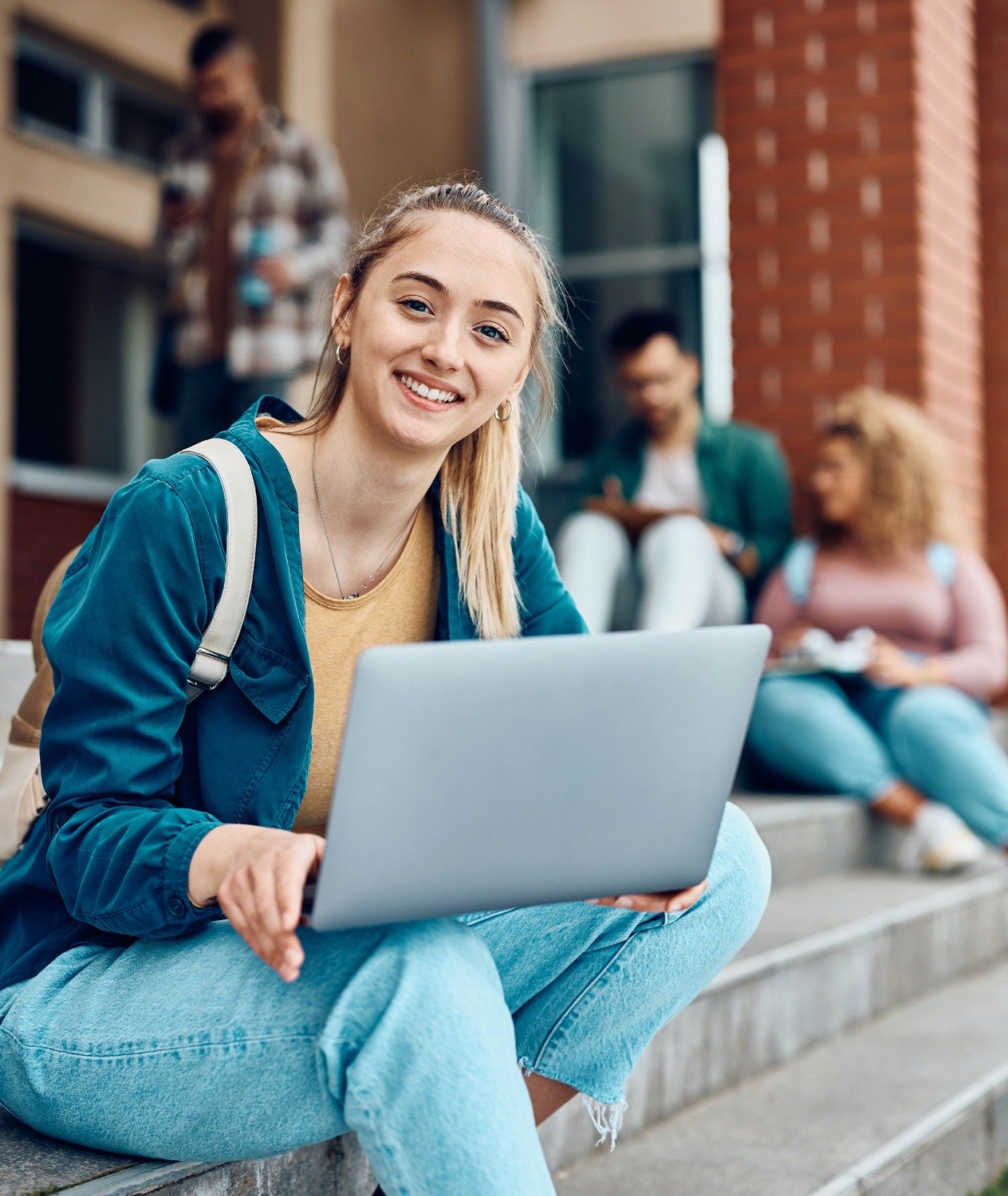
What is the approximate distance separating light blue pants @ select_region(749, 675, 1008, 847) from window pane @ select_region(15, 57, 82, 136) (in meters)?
4.67

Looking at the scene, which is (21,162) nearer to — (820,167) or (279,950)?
(820,167)

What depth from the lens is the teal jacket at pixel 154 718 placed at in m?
1.48

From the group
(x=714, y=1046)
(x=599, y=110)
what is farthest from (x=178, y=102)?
(x=714, y=1046)

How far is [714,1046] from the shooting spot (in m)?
2.68

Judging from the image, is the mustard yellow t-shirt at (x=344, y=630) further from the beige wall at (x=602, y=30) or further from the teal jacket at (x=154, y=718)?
the beige wall at (x=602, y=30)

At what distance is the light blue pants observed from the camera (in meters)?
4.12

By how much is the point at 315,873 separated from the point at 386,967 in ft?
0.39

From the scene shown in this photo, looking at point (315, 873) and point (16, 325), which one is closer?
point (315, 873)

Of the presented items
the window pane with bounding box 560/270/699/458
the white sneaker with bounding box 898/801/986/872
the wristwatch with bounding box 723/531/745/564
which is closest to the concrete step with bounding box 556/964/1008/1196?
the white sneaker with bounding box 898/801/986/872

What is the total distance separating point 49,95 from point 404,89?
6.12ft

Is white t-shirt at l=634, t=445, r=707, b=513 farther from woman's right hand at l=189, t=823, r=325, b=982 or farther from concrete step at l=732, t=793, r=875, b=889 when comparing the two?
woman's right hand at l=189, t=823, r=325, b=982

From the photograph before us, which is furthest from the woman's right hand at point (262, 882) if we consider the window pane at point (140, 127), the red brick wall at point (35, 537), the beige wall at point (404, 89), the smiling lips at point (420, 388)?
the beige wall at point (404, 89)

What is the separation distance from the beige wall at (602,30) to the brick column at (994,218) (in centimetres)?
127

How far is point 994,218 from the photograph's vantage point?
6301mm
